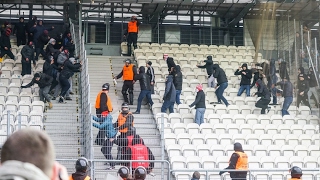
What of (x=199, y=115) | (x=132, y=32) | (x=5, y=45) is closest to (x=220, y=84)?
(x=199, y=115)

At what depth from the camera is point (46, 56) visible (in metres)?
22.8

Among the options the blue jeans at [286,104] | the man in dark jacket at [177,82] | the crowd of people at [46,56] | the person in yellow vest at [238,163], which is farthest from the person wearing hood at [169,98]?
the person in yellow vest at [238,163]

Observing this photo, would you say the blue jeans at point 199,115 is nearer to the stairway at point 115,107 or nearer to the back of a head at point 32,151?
the stairway at point 115,107

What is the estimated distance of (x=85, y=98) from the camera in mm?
19266

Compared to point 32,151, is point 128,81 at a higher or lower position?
lower

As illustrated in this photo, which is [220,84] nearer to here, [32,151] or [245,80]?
[245,80]

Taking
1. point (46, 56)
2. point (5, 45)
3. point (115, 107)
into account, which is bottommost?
point (115, 107)

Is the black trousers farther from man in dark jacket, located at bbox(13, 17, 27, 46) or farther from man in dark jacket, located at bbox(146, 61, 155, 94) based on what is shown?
man in dark jacket, located at bbox(13, 17, 27, 46)

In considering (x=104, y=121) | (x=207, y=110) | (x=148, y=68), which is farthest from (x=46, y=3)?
(x=104, y=121)

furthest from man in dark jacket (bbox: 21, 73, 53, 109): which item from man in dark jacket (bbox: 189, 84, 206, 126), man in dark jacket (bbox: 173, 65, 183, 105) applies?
man in dark jacket (bbox: 189, 84, 206, 126)

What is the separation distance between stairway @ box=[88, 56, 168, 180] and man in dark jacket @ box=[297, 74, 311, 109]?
174 inches

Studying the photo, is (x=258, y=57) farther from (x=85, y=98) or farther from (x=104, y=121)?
(x=104, y=121)

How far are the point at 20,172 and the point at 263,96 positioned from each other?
1997 centimetres

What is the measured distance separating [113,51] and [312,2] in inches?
303
